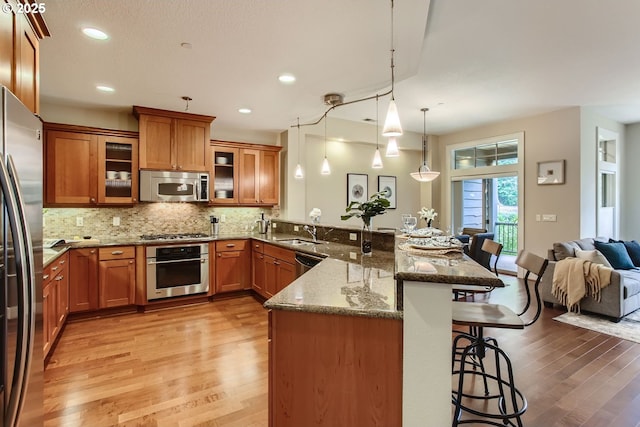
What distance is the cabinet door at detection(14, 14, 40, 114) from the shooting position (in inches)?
61.6

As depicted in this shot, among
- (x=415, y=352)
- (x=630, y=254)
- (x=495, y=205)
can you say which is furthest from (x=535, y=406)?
(x=495, y=205)

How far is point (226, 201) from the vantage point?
5.05 m

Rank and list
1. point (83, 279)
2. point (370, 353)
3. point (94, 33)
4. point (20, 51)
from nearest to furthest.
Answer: point (370, 353) < point (20, 51) < point (94, 33) < point (83, 279)

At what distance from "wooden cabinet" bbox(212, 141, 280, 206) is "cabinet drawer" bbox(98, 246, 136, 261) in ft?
4.36

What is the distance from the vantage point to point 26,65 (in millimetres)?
1691

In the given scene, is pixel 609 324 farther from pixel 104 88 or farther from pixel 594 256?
pixel 104 88

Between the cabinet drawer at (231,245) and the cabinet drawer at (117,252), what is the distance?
104 cm

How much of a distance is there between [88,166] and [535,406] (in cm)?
511

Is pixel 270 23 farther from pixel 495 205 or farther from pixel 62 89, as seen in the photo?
pixel 495 205

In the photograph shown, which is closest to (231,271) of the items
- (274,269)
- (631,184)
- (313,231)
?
(274,269)

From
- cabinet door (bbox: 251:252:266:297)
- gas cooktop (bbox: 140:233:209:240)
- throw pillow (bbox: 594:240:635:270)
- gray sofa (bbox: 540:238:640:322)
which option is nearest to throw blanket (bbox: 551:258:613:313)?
gray sofa (bbox: 540:238:640:322)

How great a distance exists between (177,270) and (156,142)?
1.72 metres

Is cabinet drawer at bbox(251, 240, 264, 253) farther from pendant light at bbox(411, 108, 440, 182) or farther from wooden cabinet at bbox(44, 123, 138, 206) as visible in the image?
pendant light at bbox(411, 108, 440, 182)

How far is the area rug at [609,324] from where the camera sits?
3354 mm
